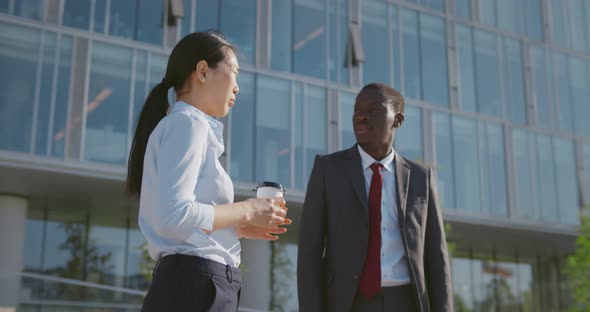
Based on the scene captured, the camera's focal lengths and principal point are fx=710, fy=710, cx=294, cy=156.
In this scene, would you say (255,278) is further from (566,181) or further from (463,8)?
(566,181)

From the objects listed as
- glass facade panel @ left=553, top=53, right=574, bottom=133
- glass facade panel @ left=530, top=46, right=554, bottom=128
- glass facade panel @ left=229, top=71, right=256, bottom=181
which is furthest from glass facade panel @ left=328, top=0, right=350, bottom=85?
Result: glass facade panel @ left=553, top=53, right=574, bottom=133

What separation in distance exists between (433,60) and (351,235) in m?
21.7

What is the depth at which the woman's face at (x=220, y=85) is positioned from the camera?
2623 mm

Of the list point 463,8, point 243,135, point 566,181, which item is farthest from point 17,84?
point 566,181

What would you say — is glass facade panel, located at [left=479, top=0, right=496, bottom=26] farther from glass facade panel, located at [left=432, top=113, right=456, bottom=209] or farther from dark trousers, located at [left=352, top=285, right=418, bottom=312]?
dark trousers, located at [left=352, top=285, right=418, bottom=312]

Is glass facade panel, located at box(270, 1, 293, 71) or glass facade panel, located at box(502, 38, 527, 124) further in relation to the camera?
glass facade panel, located at box(502, 38, 527, 124)

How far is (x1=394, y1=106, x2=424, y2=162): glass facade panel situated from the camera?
23047 mm

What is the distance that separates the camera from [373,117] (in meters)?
3.90

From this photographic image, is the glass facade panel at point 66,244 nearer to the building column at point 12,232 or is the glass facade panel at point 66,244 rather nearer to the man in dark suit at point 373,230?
the building column at point 12,232

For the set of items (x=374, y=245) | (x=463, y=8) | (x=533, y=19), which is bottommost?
(x=374, y=245)

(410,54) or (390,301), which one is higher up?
(410,54)

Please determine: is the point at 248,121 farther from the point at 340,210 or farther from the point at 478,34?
the point at 340,210

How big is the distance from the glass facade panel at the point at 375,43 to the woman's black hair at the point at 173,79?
2054 cm

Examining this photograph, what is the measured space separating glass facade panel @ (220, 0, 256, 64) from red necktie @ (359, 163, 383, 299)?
1705 centimetres
